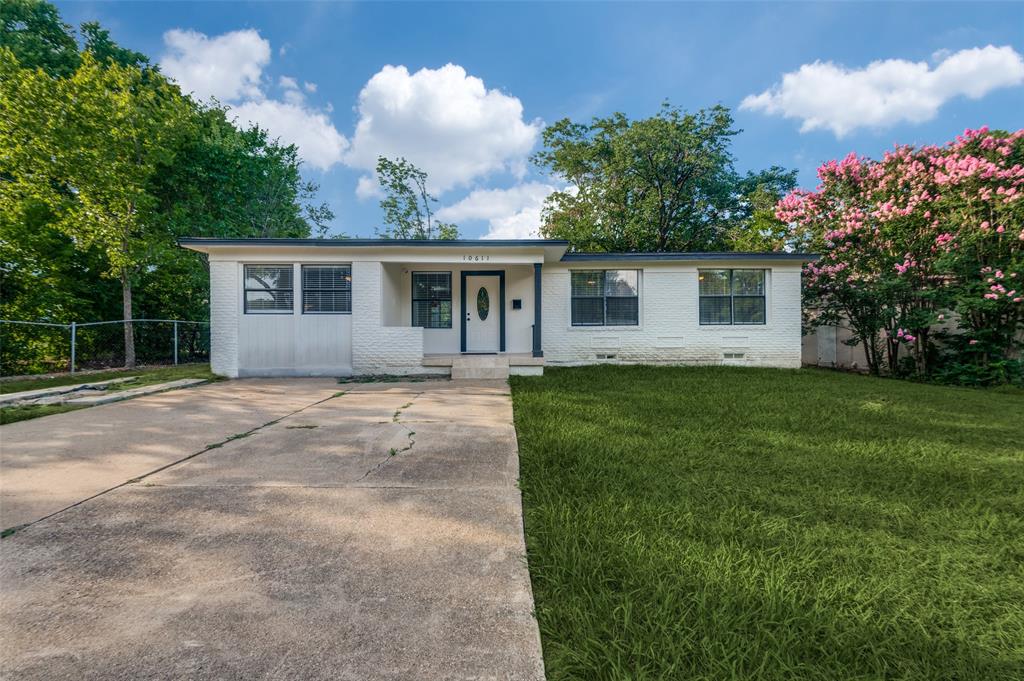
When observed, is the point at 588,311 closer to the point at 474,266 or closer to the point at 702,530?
the point at 474,266

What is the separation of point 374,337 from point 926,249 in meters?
13.1

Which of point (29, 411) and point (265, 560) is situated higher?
point (29, 411)

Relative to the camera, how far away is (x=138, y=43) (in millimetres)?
16078

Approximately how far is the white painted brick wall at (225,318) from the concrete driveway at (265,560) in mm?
5321

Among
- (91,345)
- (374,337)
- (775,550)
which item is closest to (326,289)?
(374,337)

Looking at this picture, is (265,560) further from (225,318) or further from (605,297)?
(605,297)

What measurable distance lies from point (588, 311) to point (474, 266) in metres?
3.20

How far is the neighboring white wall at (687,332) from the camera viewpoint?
1031 centimetres

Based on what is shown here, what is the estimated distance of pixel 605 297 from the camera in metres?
10.5

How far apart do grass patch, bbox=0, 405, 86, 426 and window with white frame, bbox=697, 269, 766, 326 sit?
11915 mm

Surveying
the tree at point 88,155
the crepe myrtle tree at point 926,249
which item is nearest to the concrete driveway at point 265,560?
the tree at point 88,155

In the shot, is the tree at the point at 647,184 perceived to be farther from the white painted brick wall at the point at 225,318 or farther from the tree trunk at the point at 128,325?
the tree trunk at the point at 128,325

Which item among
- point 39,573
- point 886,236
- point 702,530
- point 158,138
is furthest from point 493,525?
point 158,138

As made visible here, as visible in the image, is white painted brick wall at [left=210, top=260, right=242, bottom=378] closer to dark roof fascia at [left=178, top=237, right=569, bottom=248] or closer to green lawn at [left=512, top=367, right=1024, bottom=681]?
dark roof fascia at [left=178, top=237, right=569, bottom=248]
